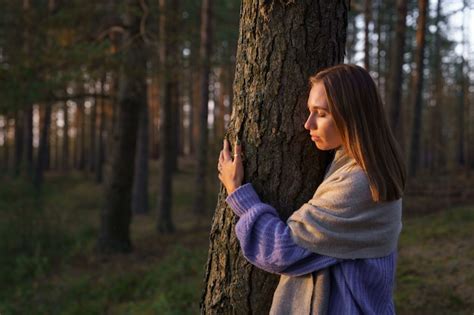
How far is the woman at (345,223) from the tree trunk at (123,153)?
8.22 meters

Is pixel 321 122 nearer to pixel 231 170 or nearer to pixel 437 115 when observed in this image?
pixel 231 170

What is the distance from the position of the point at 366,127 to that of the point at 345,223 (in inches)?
17.4

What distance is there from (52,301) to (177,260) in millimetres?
2318

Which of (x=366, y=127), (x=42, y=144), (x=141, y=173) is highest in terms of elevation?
(x=42, y=144)

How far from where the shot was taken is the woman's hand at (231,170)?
2645 millimetres

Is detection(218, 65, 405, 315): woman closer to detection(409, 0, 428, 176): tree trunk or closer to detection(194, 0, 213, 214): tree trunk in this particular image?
detection(194, 0, 213, 214): tree trunk

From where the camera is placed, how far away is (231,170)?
269cm

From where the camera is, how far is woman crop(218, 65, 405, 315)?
222 cm

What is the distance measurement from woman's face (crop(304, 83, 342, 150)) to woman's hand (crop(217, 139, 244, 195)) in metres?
0.45

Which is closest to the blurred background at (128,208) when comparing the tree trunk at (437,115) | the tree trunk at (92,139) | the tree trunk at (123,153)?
the tree trunk at (123,153)

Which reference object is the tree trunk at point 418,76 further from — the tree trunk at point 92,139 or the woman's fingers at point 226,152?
the tree trunk at point 92,139

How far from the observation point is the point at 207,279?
2885mm

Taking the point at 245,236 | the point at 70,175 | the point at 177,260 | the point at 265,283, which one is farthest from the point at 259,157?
the point at 70,175

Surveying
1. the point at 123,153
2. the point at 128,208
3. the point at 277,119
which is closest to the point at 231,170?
the point at 277,119
